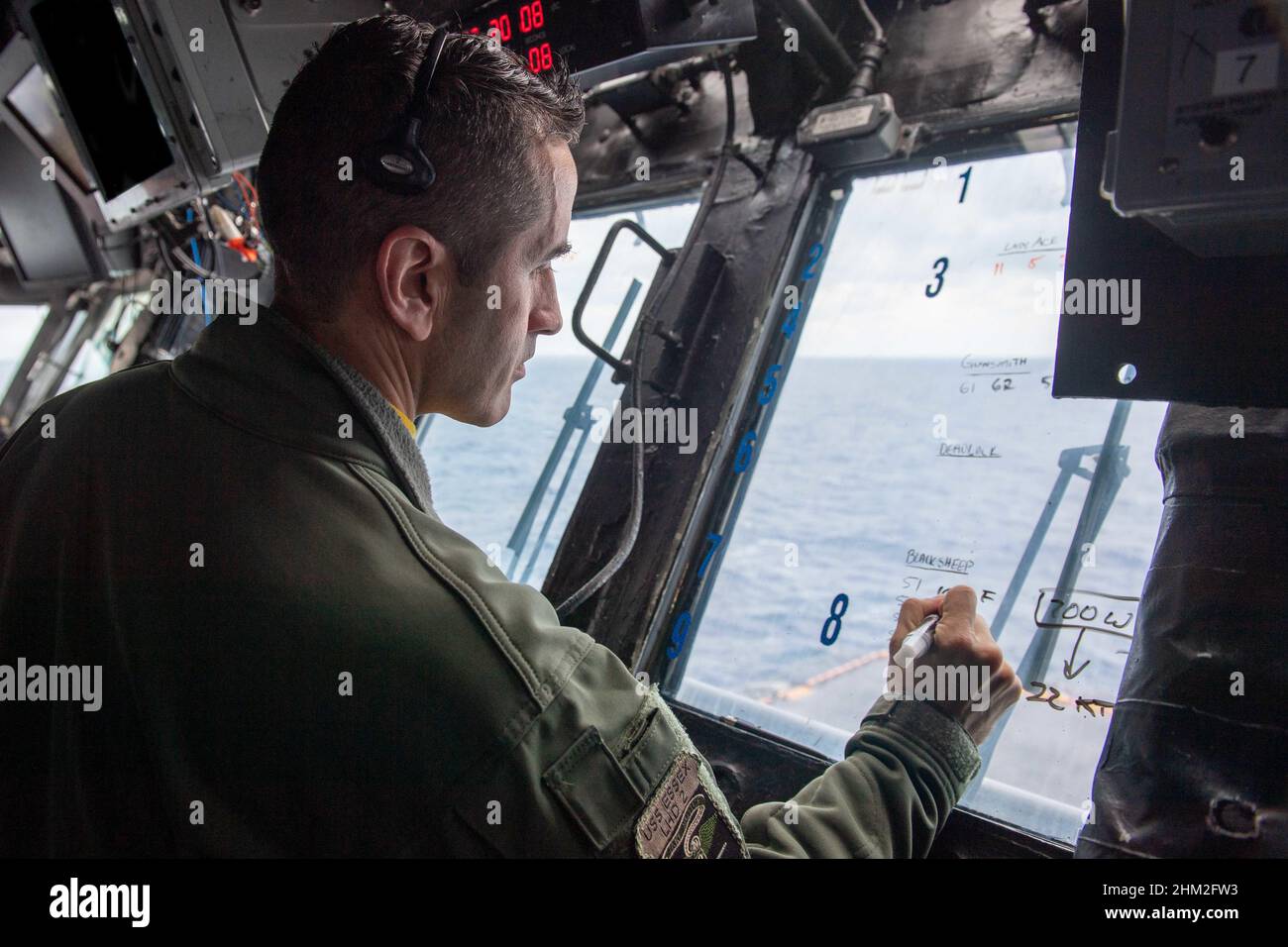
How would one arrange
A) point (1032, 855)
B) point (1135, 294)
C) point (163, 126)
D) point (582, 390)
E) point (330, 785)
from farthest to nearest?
point (582, 390) < point (163, 126) < point (1032, 855) < point (1135, 294) < point (330, 785)

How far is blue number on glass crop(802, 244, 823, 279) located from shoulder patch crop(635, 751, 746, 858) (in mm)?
1535

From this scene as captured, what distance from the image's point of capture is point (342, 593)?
0.83 metres

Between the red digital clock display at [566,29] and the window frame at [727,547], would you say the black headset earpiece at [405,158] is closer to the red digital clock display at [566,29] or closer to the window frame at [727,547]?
the red digital clock display at [566,29]

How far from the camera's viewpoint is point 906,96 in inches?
88.2

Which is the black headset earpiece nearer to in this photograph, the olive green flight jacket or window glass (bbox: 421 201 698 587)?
→ the olive green flight jacket

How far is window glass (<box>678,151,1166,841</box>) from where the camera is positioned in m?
1.68

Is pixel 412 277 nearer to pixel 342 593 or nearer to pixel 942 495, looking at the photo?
pixel 342 593

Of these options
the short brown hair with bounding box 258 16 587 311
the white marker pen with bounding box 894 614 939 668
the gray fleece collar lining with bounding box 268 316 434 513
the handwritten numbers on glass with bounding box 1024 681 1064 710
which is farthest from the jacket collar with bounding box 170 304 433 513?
the handwritten numbers on glass with bounding box 1024 681 1064 710

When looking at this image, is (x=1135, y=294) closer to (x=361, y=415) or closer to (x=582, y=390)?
(x=361, y=415)

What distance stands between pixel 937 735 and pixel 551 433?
5.89 feet

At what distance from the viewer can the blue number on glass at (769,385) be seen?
224cm

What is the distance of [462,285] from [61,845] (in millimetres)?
722

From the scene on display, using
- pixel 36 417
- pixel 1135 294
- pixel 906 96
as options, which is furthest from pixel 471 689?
pixel 906 96

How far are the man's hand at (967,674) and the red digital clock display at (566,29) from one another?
1.35 meters
